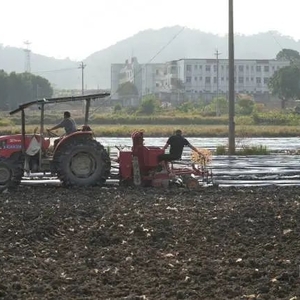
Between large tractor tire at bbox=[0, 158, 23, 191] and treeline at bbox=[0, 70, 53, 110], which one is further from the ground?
treeline at bbox=[0, 70, 53, 110]

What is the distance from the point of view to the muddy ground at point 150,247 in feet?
23.0

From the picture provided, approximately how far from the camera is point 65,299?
21.7 feet

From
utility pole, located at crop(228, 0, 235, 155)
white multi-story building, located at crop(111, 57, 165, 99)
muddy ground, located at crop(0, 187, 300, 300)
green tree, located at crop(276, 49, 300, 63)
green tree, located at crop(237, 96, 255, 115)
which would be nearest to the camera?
muddy ground, located at crop(0, 187, 300, 300)

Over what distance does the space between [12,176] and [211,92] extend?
126 meters

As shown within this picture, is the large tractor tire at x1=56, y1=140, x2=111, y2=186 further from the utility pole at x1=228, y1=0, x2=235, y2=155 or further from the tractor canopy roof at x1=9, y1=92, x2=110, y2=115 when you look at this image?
the utility pole at x1=228, y1=0, x2=235, y2=155

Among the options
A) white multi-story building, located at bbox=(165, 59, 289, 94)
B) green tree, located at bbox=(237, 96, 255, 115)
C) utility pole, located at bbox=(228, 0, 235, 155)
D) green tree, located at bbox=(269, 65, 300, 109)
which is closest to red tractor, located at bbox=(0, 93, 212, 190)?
utility pole, located at bbox=(228, 0, 235, 155)

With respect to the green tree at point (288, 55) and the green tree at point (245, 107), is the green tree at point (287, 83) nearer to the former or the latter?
the green tree at point (245, 107)

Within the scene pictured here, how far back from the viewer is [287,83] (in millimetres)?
98750

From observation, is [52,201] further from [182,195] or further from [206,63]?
[206,63]

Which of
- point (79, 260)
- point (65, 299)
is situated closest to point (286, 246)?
point (79, 260)

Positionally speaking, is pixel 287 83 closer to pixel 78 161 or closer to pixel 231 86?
pixel 231 86

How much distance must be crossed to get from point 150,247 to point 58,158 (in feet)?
23.6

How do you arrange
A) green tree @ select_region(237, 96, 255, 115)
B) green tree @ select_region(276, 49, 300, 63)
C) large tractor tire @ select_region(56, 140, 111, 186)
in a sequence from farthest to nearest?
green tree @ select_region(276, 49, 300, 63) < green tree @ select_region(237, 96, 255, 115) < large tractor tire @ select_region(56, 140, 111, 186)

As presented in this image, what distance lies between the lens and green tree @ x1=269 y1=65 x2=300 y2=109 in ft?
321
